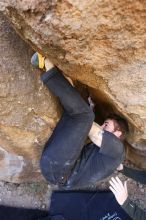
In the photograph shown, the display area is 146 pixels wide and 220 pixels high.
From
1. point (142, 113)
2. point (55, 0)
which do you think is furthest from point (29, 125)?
point (55, 0)

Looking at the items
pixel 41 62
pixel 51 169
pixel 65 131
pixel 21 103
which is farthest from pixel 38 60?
pixel 51 169

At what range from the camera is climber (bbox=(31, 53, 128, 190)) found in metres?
1.79

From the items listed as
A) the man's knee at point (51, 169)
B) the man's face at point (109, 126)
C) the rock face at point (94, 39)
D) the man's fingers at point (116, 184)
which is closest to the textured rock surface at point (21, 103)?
the rock face at point (94, 39)

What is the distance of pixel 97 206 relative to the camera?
2.95 m

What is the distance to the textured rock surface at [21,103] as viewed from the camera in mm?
1804

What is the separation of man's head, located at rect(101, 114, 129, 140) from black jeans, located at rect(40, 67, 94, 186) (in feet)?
0.86

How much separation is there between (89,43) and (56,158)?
0.83 metres

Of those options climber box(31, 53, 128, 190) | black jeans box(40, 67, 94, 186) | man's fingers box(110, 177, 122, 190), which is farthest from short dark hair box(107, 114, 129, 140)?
man's fingers box(110, 177, 122, 190)

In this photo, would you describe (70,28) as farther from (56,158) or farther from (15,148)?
(15,148)

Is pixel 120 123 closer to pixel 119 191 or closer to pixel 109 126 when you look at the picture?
pixel 109 126

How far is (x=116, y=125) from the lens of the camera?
7.25 ft

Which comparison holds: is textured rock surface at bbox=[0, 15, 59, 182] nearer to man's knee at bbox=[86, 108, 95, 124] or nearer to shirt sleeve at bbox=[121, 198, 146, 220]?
man's knee at bbox=[86, 108, 95, 124]

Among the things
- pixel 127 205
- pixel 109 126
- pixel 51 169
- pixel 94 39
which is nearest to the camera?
pixel 94 39

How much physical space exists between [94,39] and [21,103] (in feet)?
2.40
